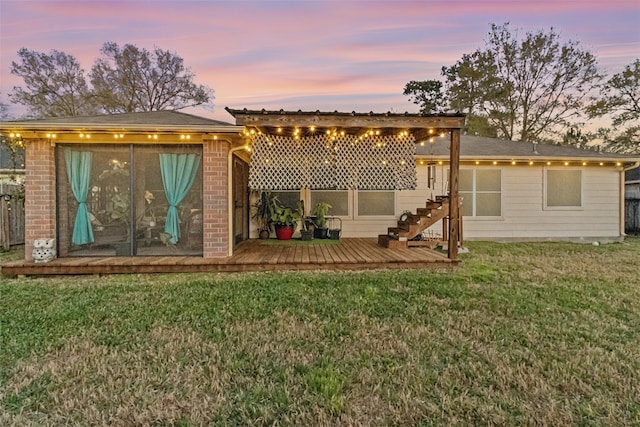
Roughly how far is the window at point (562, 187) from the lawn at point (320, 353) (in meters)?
5.30

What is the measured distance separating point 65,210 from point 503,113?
63.6 feet

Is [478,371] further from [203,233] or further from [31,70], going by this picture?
[31,70]

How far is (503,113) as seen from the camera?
18141mm

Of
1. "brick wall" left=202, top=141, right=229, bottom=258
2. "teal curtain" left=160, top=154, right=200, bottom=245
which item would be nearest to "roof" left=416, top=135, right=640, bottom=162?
"brick wall" left=202, top=141, right=229, bottom=258

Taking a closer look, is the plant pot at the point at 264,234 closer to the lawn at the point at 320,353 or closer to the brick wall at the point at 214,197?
the brick wall at the point at 214,197

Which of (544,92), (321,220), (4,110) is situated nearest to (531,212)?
(321,220)

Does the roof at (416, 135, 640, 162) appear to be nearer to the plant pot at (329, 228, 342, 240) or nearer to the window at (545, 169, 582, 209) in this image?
the window at (545, 169, 582, 209)

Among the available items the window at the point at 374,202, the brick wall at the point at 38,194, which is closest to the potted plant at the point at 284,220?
the window at the point at 374,202

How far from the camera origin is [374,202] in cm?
953

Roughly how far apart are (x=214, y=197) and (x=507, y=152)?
8.06 meters

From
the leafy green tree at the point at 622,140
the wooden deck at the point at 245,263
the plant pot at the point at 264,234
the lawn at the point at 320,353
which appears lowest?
the lawn at the point at 320,353

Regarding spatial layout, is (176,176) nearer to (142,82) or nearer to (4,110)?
A: (4,110)

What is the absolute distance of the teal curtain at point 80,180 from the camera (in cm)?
605

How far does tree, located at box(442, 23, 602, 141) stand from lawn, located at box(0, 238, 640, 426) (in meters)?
15.5
